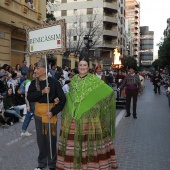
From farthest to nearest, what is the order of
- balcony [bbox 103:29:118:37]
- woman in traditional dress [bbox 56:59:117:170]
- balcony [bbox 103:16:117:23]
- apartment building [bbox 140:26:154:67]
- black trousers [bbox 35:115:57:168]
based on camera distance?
apartment building [bbox 140:26:154:67] < balcony [bbox 103:16:117:23] < balcony [bbox 103:29:118:37] < black trousers [bbox 35:115:57:168] < woman in traditional dress [bbox 56:59:117:170]

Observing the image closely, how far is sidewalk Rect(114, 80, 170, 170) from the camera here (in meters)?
5.14

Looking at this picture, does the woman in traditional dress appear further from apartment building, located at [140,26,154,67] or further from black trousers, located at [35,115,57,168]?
apartment building, located at [140,26,154,67]

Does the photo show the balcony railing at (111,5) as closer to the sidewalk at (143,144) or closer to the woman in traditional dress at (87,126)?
Result: the sidewalk at (143,144)

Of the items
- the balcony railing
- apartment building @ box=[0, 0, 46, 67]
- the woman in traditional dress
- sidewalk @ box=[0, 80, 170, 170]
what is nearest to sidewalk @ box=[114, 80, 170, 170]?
sidewalk @ box=[0, 80, 170, 170]

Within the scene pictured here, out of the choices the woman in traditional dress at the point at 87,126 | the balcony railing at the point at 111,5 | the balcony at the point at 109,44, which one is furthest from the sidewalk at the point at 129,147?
the balcony railing at the point at 111,5

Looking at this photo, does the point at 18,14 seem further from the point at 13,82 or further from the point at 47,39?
the point at 47,39

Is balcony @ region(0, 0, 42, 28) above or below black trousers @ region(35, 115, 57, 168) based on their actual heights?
above

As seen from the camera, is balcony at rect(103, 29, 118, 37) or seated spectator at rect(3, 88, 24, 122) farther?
balcony at rect(103, 29, 118, 37)

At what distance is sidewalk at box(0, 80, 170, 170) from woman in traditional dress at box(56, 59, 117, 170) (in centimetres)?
81

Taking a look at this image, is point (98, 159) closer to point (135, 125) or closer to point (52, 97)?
point (52, 97)

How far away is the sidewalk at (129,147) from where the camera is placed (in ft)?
16.7

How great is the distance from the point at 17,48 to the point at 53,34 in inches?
546

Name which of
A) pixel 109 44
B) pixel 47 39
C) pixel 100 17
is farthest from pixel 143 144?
pixel 109 44

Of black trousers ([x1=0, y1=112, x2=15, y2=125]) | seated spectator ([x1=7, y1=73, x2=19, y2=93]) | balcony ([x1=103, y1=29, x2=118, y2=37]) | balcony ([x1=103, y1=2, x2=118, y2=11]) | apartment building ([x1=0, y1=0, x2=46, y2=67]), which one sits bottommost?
black trousers ([x1=0, y1=112, x2=15, y2=125])
